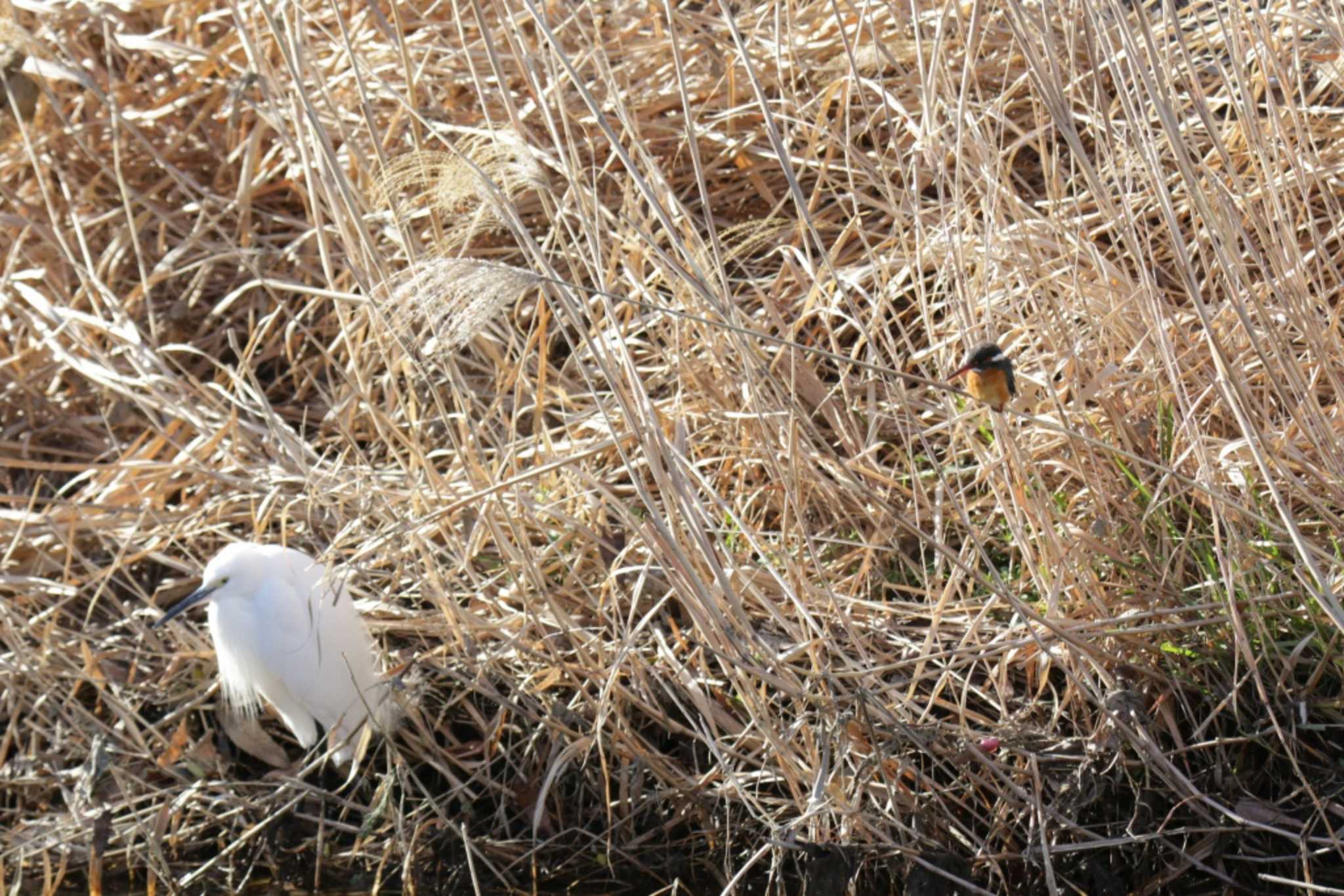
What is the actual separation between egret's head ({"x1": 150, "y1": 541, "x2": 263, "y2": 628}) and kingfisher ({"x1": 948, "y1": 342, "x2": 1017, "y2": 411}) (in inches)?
52.6

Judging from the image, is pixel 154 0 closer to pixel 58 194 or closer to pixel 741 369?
pixel 58 194

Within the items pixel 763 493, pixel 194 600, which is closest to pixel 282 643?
pixel 194 600

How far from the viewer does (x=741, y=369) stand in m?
2.17

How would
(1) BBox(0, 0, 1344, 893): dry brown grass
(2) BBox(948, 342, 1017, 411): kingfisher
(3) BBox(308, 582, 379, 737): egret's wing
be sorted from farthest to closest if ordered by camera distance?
1. (3) BBox(308, 582, 379, 737): egret's wing
2. (1) BBox(0, 0, 1344, 893): dry brown grass
3. (2) BBox(948, 342, 1017, 411): kingfisher

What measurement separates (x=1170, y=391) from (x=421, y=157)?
1065mm

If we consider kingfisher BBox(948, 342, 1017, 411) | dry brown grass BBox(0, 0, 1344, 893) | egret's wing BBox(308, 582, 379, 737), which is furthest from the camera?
egret's wing BBox(308, 582, 379, 737)

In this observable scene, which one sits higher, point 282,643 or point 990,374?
point 990,374

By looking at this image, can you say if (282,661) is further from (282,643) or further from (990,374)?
(990,374)

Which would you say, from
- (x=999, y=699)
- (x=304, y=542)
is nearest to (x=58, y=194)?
(x=304, y=542)

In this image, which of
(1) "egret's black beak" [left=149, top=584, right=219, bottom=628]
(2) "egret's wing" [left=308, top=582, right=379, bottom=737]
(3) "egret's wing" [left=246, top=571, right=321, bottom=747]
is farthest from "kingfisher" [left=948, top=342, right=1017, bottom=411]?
(1) "egret's black beak" [left=149, top=584, right=219, bottom=628]

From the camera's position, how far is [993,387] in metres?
1.60

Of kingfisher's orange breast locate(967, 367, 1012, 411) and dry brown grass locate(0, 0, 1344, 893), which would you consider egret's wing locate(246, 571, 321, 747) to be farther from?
kingfisher's orange breast locate(967, 367, 1012, 411)

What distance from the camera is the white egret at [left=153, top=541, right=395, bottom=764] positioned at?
2445 millimetres

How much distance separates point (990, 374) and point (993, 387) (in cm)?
1
